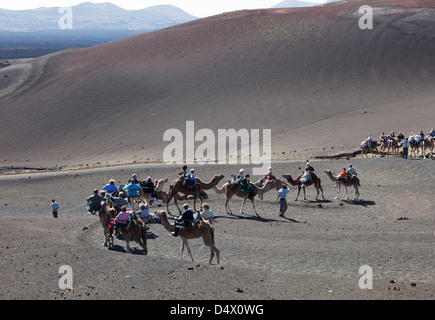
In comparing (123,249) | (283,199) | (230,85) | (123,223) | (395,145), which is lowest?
(123,249)

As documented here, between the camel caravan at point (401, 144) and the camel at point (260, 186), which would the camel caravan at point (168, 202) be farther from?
the camel caravan at point (401, 144)

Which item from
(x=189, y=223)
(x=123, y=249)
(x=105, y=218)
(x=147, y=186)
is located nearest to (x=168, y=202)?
(x=147, y=186)

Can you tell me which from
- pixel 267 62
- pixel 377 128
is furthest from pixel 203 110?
pixel 377 128

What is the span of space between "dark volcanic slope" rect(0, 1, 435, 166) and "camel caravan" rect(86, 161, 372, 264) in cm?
1240

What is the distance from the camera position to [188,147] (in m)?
38.2

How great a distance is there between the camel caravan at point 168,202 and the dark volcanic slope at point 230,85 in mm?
12396

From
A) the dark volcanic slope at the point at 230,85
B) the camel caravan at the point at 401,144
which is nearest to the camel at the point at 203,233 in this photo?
the camel caravan at the point at 401,144

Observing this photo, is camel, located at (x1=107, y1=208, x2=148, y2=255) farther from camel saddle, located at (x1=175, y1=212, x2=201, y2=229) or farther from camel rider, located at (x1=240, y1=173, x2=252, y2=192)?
camel rider, located at (x1=240, y1=173, x2=252, y2=192)

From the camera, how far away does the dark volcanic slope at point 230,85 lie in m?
40.6

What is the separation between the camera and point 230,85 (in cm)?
4912

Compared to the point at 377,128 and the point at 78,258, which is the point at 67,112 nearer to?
the point at 377,128

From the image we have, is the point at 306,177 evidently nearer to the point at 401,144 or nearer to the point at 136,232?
the point at 401,144

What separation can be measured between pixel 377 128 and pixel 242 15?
34777 millimetres

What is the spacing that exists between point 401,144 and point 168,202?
15.5m
